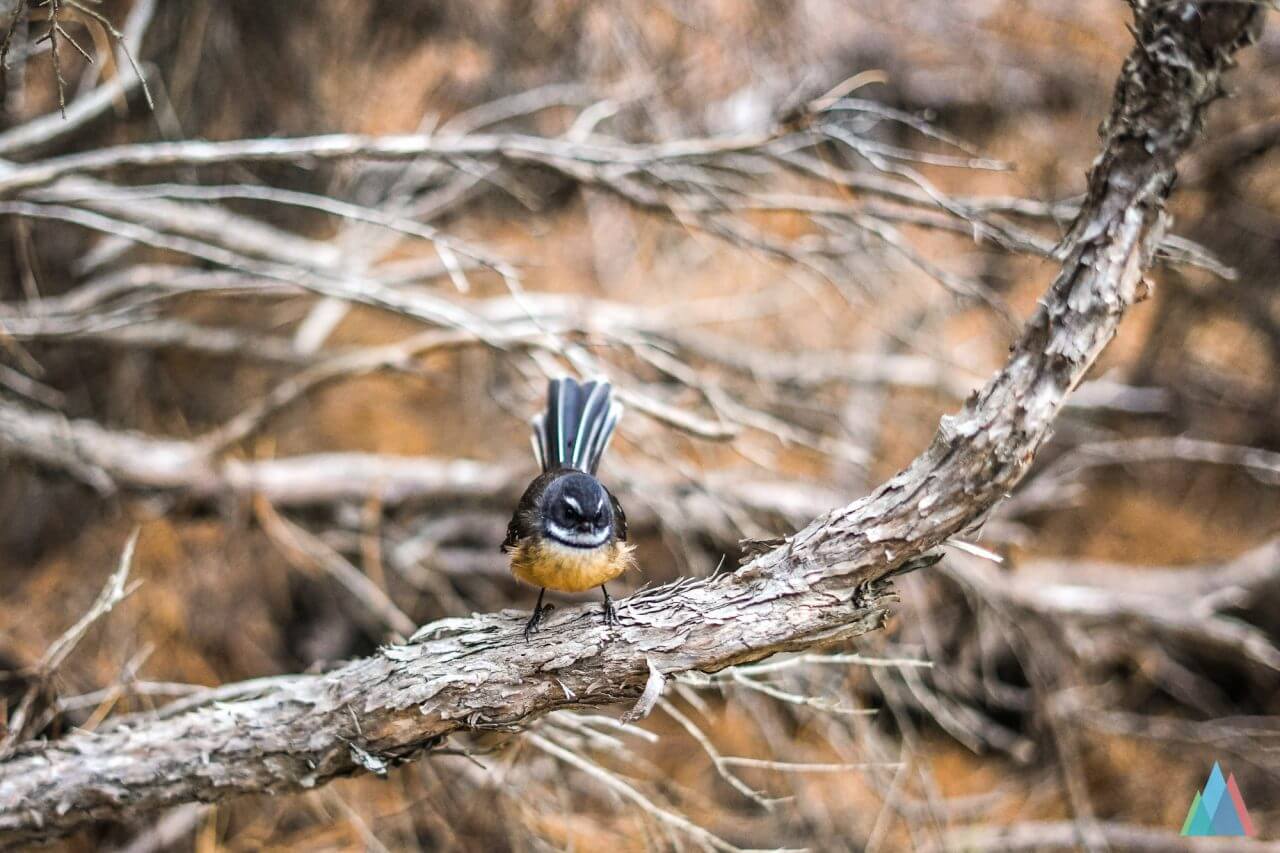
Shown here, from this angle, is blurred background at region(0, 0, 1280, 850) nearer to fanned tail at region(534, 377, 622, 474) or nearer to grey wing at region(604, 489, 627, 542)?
fanned tail at region(534, 377, 622, 474)

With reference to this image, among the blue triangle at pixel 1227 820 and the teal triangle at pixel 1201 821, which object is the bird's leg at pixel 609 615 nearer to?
the teal triangle at pixel 1201 821

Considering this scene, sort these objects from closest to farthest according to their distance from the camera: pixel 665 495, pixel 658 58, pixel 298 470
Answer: pixel 665 495 → pixel 298 470 → pixel 658 58

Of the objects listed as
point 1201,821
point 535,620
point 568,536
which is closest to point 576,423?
point 568,536

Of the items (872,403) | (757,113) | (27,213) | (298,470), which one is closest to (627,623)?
(27,213)

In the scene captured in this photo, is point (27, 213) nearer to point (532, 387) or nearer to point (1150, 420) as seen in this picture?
point (532, 387)

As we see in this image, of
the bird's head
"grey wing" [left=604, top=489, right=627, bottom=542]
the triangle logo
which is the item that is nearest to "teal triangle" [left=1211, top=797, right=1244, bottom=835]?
the triangle logo

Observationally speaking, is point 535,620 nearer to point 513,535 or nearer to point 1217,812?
point 513,535

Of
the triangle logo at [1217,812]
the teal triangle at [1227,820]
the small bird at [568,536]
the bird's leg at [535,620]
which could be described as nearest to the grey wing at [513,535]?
the small bird at [568,536]
